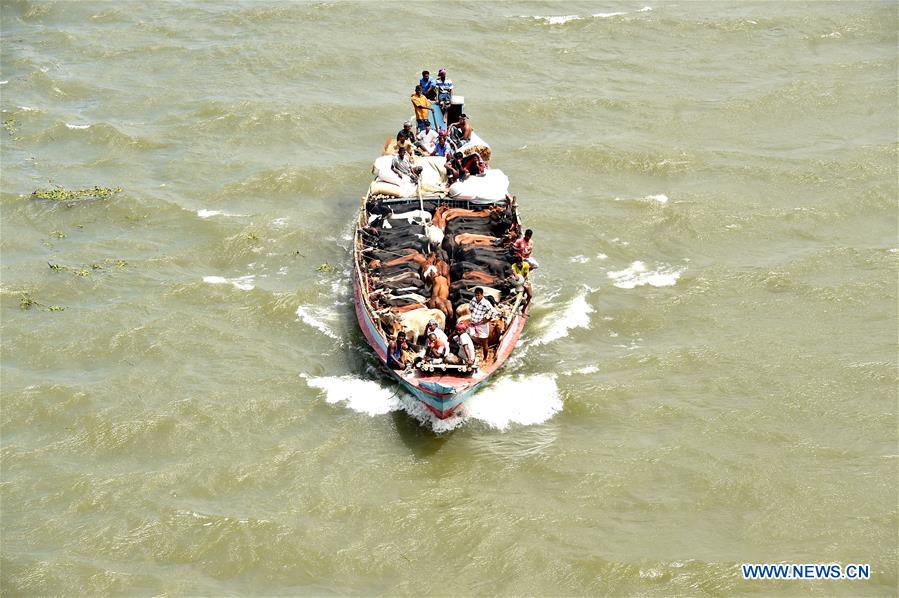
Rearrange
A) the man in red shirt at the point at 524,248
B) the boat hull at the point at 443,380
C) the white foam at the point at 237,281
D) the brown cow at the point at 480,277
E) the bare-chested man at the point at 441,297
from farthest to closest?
1. the white foam at the point at 237,281
2. the man in red shirt at the point at 524,248
3. the brown cow at the point at 480,277
4. the bare-chested man at the point at 441,297
5. the boat hull at the point at 443,380

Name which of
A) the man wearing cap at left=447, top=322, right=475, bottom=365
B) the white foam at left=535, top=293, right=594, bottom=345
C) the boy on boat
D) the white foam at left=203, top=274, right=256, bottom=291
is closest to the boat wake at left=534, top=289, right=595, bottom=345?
the white foam at left=535, top=293, right=594, bottom=345

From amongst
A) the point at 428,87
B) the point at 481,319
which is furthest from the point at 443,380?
the point at 428,87

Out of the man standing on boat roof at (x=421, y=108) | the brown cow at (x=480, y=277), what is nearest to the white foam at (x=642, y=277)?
the brown cow at (x=480, y=277)

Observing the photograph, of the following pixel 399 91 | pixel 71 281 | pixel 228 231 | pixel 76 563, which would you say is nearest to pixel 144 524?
pixel 76 563

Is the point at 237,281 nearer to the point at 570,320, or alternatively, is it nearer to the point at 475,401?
the point at 475,401

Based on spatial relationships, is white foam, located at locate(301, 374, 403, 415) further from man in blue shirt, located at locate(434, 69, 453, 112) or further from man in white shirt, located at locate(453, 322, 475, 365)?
man in blue shirt, located at locate(434, 69, 453, 112)

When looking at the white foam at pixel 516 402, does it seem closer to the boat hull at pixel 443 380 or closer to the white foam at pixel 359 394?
the boat hull at pixel 443 380

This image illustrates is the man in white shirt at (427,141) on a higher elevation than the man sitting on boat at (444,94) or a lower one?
lower
